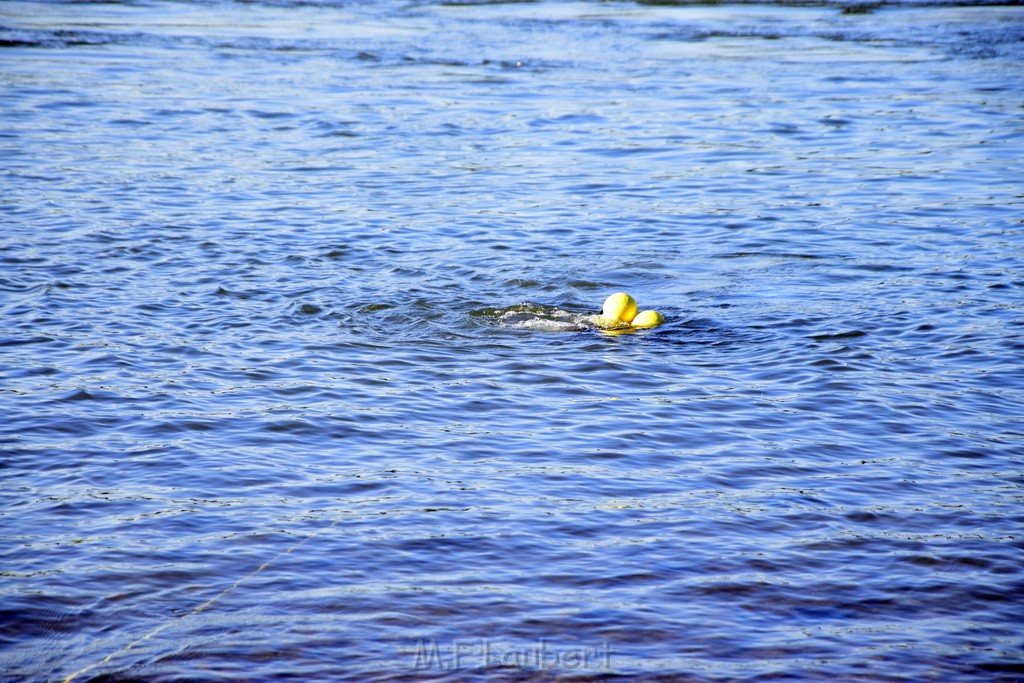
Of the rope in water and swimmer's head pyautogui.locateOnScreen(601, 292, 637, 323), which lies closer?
the rope in water

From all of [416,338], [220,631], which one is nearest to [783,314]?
[416,338]

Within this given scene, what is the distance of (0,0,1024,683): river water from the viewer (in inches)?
220

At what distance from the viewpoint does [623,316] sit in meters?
9.73

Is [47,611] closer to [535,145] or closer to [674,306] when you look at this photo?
[674,306]

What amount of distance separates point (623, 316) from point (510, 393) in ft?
5.42

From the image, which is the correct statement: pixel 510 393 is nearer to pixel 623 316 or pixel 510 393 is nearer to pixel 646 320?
pixel 623 316

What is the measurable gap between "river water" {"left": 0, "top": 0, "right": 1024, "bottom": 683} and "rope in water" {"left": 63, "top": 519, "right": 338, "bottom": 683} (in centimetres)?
2

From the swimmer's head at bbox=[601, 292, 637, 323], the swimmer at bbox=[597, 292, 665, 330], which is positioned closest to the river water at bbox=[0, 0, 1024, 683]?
the swimmer at bbox=[597, 292, 665, 330]

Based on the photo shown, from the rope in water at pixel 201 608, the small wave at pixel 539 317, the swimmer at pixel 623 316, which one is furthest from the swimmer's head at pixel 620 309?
the rope in water at pixel 201 608

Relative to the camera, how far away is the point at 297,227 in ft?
42.9

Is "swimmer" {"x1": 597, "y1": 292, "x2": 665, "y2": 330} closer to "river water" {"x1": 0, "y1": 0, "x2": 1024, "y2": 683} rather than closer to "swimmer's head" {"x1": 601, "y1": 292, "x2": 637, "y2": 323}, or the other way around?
"swimmer's head" {"x1": 601, "y1": 292, "x2": 637, "y2": 323}

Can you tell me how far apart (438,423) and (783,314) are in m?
3.77

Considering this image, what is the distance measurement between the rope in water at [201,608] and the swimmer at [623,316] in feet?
12.8

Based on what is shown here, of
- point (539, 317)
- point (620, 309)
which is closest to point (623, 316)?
point (620, 309)
